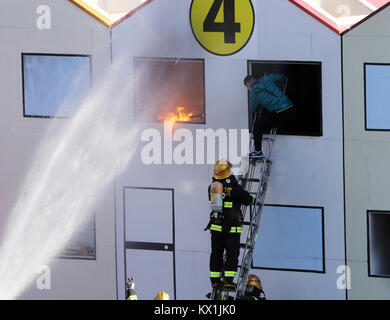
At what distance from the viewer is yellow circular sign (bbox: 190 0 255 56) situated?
35.9 feet

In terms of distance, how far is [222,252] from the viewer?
10430mm

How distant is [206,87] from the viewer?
37.0 feet

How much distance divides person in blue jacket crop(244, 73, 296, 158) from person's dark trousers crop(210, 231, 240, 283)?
1.21 meters

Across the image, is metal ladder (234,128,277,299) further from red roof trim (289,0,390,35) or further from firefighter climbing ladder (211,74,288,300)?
red roof trim (289,0,390,35)

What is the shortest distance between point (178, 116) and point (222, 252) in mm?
2061

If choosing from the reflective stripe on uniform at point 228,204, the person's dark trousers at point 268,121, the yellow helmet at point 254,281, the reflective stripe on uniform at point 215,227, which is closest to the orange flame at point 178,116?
the person's dark trousers at point 268,121

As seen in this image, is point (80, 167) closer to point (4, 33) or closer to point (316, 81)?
point (4, 33)

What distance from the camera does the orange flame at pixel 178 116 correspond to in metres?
11.4

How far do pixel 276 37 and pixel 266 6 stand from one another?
1.34 ft

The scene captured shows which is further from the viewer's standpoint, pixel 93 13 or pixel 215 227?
pixel 93 13

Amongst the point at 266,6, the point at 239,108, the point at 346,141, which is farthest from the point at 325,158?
the point at 266,6

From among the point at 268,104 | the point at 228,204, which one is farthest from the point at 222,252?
the point at 268,104

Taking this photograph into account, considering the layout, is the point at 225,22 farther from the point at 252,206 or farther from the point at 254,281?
the point at 254,281

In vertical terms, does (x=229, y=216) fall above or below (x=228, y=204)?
below
